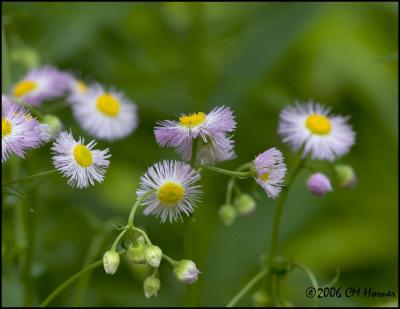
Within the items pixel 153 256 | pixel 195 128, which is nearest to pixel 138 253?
pixel 153 256

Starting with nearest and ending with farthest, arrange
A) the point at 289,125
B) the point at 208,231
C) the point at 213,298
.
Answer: the point at 289,125
the point at 213,298
the point at 208,231

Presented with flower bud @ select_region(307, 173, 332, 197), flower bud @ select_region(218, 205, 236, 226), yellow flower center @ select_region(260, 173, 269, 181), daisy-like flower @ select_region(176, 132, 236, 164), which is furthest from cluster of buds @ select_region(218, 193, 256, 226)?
yellow flower center @ select_region(260, 173, 269, 181)

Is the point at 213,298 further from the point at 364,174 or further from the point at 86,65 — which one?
the point at 86,65

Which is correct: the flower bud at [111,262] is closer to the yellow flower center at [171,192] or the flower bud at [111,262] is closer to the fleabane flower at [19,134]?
the yellow flower center at [171,192]

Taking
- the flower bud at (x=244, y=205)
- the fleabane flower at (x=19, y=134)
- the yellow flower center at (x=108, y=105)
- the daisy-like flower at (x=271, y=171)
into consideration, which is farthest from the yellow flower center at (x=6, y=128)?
the yellow flower center at (x=108, y=105)

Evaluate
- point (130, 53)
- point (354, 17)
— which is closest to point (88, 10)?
point (130, 53)

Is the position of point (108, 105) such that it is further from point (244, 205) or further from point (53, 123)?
point (244, 205)

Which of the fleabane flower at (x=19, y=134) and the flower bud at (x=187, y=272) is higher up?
the fleabane flower at (x=19, y=134)

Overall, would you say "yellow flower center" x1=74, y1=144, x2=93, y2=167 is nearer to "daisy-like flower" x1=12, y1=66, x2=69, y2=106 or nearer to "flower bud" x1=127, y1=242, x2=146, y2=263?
"flower bud" x1=127, y1=242, x2=146, y2=263
